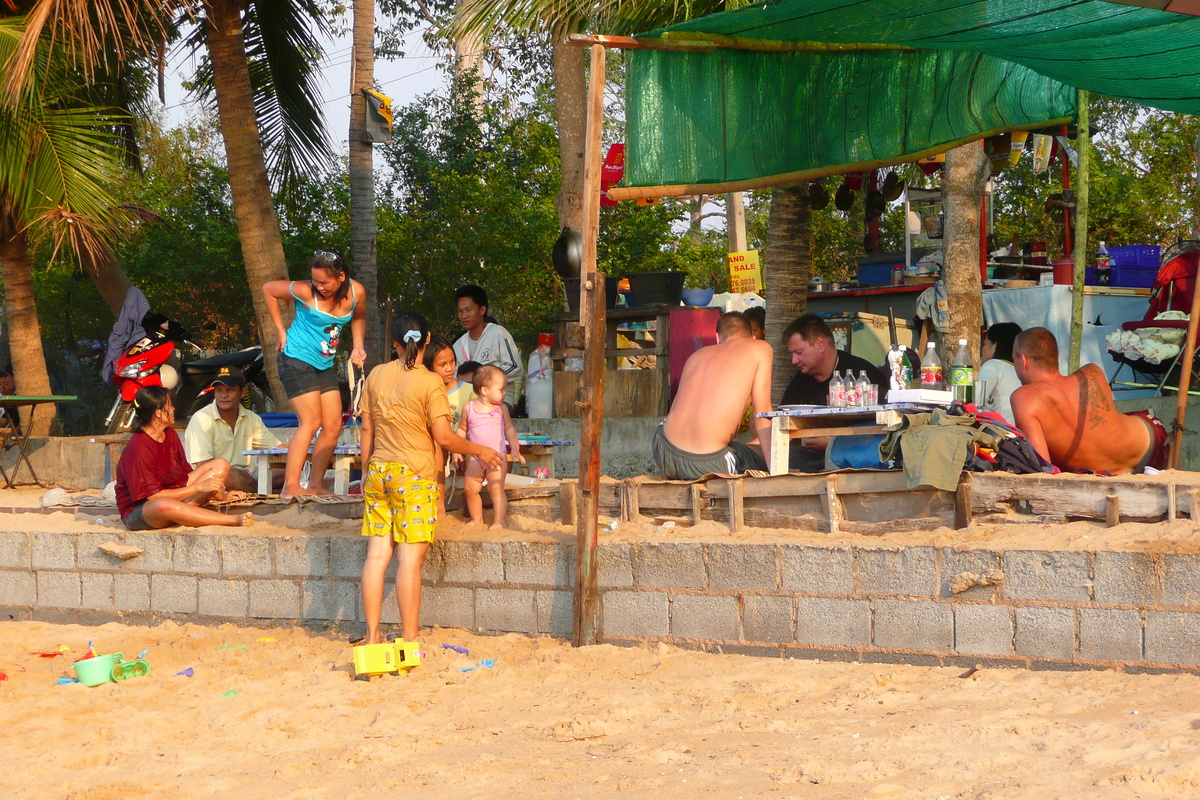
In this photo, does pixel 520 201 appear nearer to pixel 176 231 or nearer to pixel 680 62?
pixel 176 231

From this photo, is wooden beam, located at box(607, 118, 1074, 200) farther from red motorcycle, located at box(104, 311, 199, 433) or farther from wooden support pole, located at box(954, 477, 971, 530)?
red motorcycle, located at box(104, 311, 199, 433)

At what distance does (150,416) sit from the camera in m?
7.37

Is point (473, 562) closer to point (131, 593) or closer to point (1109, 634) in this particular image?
point (131, 593)

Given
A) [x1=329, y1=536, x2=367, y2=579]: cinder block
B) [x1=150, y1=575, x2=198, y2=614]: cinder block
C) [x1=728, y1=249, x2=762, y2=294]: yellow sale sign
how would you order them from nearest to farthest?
[x1=329, y1=536, x2=367, y2=579]: cinder block
[x1=150, y1=575, x2=198, y2=614]: cinder block
[x1=728, y1=249, x2=762, y2=294]: yellow sale sign

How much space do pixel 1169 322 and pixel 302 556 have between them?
6.15 metres

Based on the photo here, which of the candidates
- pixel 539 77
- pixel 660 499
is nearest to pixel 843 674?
pixel 660 499

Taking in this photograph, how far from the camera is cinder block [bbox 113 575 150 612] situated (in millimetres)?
7367

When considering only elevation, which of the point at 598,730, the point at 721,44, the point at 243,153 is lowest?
the point at 598,730

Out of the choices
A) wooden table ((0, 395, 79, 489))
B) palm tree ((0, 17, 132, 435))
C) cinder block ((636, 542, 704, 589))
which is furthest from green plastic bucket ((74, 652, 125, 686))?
palm tree ((0, 17, 132, 435))

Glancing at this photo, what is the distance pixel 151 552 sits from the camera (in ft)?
24.1

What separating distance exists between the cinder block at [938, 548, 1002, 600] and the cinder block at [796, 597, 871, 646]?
0.38m

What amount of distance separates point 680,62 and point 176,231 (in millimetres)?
11573

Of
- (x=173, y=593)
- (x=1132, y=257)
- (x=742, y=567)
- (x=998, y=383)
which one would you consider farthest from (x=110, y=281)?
(x=1132, y=257)

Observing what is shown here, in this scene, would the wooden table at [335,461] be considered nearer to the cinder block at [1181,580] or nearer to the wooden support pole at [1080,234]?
the wooden support pole at [1080,234]
